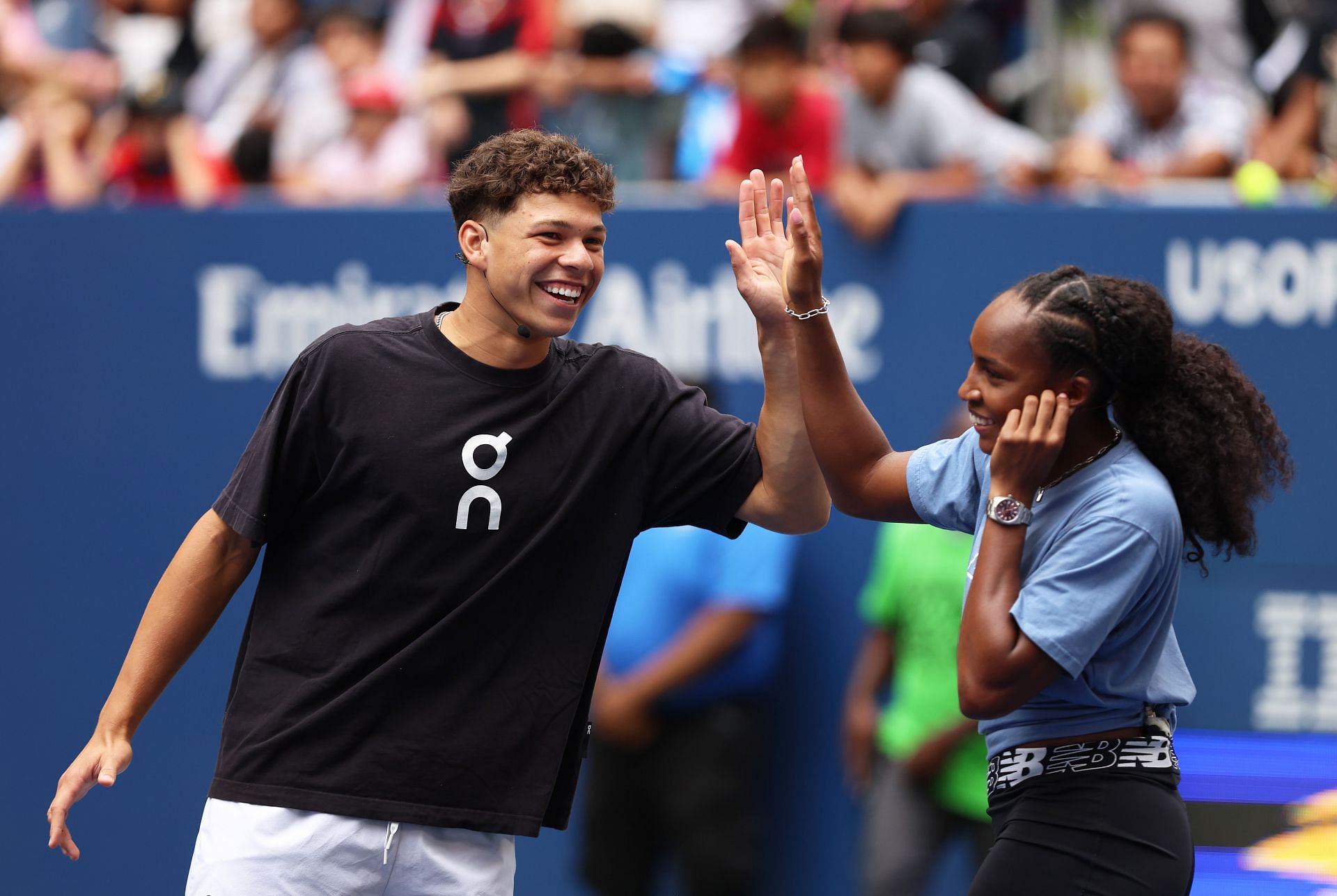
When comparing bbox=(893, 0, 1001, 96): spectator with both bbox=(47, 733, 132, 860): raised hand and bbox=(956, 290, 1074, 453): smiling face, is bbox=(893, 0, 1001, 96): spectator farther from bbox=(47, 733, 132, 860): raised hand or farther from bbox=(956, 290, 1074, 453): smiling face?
bbox=(47, 733, 132, 860): raised hand

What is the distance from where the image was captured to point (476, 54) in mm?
6930

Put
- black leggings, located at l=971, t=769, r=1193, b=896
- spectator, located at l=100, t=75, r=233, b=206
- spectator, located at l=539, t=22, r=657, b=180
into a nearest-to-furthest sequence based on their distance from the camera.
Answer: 1. black leggings, located at l=971, t=769, r=1193, b=896
2. spectator, located at l=539, t=22, r=657, b=180
3. spectator, located at l=100, t=75, r=233, b=206

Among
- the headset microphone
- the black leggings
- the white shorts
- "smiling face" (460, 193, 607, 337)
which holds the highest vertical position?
"smiling face" (460, 193, 607, 337)

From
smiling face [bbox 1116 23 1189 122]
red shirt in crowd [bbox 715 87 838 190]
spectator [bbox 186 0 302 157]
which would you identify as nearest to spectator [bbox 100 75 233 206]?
spectator [bbox 186 0 302 157]

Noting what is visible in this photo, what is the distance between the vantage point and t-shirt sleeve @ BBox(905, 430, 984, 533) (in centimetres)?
290

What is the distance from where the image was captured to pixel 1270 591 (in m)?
4.97

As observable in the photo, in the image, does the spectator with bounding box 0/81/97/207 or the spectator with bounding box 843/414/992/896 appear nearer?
the spectator with bounding box 843/414/992/896

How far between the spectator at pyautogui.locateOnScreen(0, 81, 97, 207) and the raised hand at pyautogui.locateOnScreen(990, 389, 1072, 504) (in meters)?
4.90

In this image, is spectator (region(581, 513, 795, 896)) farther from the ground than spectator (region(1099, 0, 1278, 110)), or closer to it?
closer to it

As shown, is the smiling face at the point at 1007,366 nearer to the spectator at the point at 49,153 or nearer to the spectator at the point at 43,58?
the spectator at the point at 49,153

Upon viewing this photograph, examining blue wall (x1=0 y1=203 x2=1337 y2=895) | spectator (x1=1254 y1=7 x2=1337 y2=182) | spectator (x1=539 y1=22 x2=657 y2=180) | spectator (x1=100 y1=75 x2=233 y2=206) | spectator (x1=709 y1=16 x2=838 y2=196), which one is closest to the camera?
blue wall (x1=0 y1=203 x2=1337 y2=895)

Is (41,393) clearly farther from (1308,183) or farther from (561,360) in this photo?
(1308,183)

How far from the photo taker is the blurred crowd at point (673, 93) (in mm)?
5477

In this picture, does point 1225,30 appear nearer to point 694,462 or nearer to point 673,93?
point 673,93
